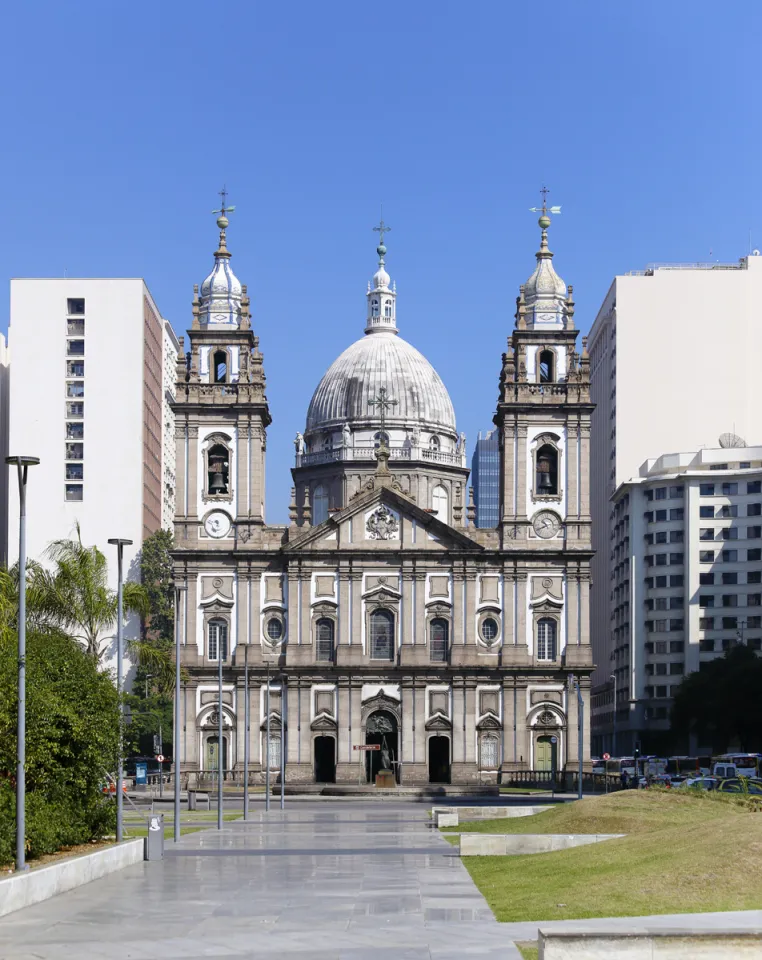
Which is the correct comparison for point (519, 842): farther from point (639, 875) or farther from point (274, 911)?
point (274, 911)

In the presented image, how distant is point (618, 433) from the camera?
14425 cm

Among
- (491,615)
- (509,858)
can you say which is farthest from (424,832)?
(491,615)

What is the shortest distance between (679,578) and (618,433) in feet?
56.9

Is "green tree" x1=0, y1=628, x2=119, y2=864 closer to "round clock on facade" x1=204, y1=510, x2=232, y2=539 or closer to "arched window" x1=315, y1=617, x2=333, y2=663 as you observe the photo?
"round clock on facade" x1=204, y1=510, x2=232, y2=539

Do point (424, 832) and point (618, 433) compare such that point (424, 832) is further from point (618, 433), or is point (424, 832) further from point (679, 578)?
point (618, 433)

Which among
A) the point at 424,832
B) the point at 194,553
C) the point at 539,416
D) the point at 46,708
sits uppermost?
the point at 539,416

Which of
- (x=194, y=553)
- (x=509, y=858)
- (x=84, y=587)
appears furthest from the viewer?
(x=194, y=553)

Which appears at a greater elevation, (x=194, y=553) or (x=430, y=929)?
(x=194, y=553)

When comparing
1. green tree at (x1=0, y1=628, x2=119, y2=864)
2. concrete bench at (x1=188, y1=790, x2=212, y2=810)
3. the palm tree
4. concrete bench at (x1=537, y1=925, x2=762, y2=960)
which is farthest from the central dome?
concrete bench at (x1=537, y1=925, x2=762, y2=960)

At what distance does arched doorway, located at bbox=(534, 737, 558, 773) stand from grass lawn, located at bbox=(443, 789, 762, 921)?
55.0m

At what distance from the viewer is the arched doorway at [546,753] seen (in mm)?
91625

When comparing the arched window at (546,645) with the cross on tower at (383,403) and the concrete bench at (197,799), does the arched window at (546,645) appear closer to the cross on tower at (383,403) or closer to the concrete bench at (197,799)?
the concrete bench at (197,799)

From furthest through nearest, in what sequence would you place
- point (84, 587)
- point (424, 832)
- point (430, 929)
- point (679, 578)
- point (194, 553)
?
1. point (679, 578)
2. point (194, 553)
3. point (84, 587)
4. point (424, 832)
5. point (430, 929)

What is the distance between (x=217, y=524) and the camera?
93.8 meters
